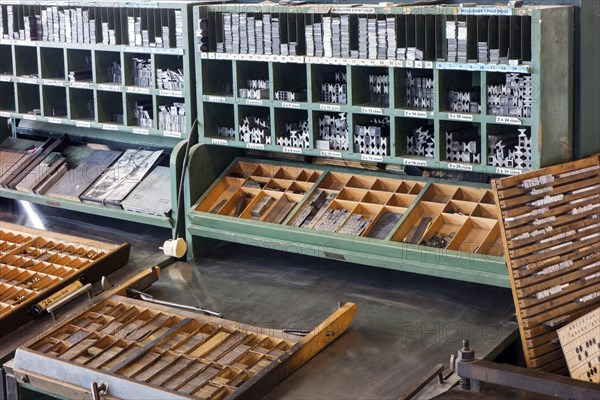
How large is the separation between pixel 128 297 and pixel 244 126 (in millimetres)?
1111

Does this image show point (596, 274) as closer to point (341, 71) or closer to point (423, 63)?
point (423, 63)

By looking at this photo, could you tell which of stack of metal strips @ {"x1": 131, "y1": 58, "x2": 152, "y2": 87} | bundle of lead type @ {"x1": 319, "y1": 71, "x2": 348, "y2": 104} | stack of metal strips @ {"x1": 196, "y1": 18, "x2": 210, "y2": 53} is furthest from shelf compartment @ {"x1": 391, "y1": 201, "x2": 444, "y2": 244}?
stack of metal strips @ {"x1": 131, "y1": 58, "x2": 152, "y2": 87}

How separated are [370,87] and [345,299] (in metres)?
1.05

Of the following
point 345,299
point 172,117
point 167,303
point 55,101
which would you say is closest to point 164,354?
point 167,303

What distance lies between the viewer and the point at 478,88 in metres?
4.43

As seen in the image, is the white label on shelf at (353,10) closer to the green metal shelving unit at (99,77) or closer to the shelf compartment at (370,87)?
the shelf compartment at (370,87)

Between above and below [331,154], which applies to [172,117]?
above

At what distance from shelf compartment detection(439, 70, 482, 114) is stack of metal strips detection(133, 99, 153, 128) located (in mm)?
1885

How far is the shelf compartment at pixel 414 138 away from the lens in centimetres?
454

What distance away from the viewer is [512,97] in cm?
416

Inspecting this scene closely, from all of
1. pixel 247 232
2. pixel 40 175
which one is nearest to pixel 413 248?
pixel 247 232

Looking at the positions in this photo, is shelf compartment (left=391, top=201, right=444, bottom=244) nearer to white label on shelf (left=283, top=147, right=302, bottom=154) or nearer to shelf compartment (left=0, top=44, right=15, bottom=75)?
white label on shelf (left=283, top=147, right=302, bottom=154)

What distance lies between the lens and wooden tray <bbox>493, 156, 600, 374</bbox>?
386 cm

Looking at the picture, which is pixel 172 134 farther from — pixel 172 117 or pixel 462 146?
pixel 462 146
